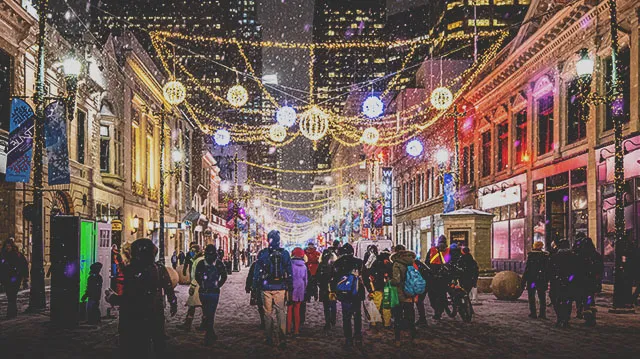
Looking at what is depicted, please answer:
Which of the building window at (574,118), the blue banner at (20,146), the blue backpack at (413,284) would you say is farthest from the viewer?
the building window at (574,118)

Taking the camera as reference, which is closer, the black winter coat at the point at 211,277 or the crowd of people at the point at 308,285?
the crowd of people at the point at 308,285

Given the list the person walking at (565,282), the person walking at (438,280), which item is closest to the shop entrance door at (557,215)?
the person walking at (438,280)

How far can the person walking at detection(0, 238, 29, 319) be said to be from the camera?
51.0 feet

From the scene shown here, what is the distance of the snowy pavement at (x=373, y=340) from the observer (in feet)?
34.9

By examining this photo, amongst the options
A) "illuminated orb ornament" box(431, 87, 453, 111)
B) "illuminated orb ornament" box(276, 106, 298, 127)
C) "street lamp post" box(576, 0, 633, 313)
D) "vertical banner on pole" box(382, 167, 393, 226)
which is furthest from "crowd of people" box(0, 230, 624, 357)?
"vertical banner on pole" box(382, 167, 393, 226)

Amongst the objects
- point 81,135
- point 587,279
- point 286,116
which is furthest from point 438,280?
point 81,135

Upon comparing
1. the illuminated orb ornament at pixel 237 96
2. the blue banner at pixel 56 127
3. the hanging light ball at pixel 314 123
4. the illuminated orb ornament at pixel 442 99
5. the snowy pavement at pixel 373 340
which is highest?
the illuminated orb ornament at pixel 442 99

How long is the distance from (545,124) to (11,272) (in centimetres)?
2334

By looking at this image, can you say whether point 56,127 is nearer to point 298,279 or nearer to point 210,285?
point 210,285

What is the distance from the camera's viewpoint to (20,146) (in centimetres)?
1814

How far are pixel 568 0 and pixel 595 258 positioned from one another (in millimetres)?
14897

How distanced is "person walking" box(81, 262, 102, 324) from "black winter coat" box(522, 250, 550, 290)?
30.6 ft

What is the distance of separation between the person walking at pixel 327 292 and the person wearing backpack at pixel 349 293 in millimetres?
895

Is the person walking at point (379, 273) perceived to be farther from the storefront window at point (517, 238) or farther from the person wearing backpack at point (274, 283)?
the storefront window at point (517, 238)
